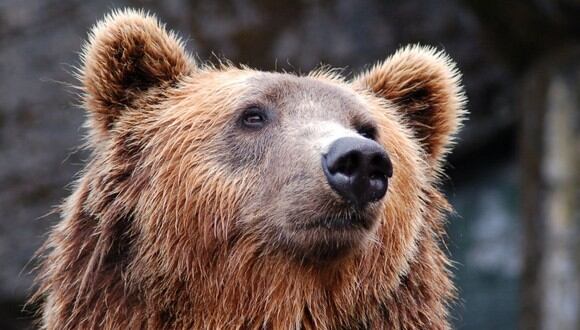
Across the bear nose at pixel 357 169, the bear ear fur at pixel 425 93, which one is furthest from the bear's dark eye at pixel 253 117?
the bear ear fur at pixel 425 93

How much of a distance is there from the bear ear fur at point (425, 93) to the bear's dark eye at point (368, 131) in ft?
1.87

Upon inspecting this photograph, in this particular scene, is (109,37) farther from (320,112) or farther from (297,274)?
(297,274)

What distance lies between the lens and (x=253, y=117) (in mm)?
5805

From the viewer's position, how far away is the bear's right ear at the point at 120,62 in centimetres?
592

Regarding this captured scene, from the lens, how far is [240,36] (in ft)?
37.9

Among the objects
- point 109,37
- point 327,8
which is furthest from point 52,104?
point 109,37

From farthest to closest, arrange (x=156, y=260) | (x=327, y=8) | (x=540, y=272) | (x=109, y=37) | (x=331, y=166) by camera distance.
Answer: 1. (x=327, y=8)
2. (x=540, y=272)
3. (x=109, y=37)
4. (x=156, y=260)
5. (x=331, y=166)

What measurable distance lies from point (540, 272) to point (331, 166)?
6.50 metres

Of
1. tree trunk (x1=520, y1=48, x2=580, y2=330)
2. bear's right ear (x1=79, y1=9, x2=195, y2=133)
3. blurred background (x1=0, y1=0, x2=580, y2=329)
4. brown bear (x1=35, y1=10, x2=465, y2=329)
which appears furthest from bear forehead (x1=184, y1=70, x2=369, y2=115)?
tree trunk (x1=520, y1=48, x2=580, y2=330)

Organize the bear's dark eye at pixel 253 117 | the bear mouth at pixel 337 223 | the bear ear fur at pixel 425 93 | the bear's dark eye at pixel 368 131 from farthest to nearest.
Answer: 1. the bear ear fur at pixel 425 93
2. the bear's dark eye at pixel 368 131
3. the bear's dark eye at pixel 253 117
4. the bear mouth at pixel 337 223

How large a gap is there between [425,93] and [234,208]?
156 cm

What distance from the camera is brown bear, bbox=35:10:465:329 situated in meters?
5.32

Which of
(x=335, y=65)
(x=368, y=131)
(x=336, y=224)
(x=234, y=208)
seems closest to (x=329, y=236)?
(x=336, y=224)

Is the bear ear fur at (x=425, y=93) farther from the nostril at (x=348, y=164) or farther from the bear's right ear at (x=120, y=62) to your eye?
the nostril at (x=348, y=164)
